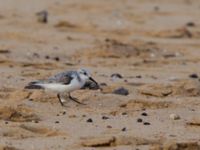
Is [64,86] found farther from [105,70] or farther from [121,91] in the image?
[105,70]

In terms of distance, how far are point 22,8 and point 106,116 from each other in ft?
34.2

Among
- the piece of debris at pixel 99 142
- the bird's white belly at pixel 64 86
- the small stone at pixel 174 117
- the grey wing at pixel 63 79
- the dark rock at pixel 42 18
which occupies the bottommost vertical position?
the dark rock at pixel 42 18

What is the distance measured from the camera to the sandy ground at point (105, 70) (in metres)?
8.88

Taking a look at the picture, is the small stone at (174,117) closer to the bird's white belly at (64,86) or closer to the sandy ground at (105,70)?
the sandy ground at (105,70)

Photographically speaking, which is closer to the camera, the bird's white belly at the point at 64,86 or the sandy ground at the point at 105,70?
the sandy ground at the point at 105,70

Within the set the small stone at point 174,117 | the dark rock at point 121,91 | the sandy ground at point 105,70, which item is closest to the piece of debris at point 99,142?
the sandy ground at point 105,70

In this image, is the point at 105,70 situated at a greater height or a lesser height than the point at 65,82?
lesser

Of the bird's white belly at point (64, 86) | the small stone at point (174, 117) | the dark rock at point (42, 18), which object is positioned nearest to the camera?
the small stone at point (174, 117)

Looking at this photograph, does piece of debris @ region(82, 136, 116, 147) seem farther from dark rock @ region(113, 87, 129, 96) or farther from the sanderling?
dark rock @ region(113, 87, 129, 96)

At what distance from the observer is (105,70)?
13.5 meters

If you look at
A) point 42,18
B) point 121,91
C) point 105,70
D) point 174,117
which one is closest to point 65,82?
point 121,91

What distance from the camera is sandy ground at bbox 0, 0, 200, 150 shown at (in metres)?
8.88

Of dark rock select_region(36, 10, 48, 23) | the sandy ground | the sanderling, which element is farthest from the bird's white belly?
dark rock select_region(36, 10, 48, 23)

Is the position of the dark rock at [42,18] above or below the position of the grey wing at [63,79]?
below
